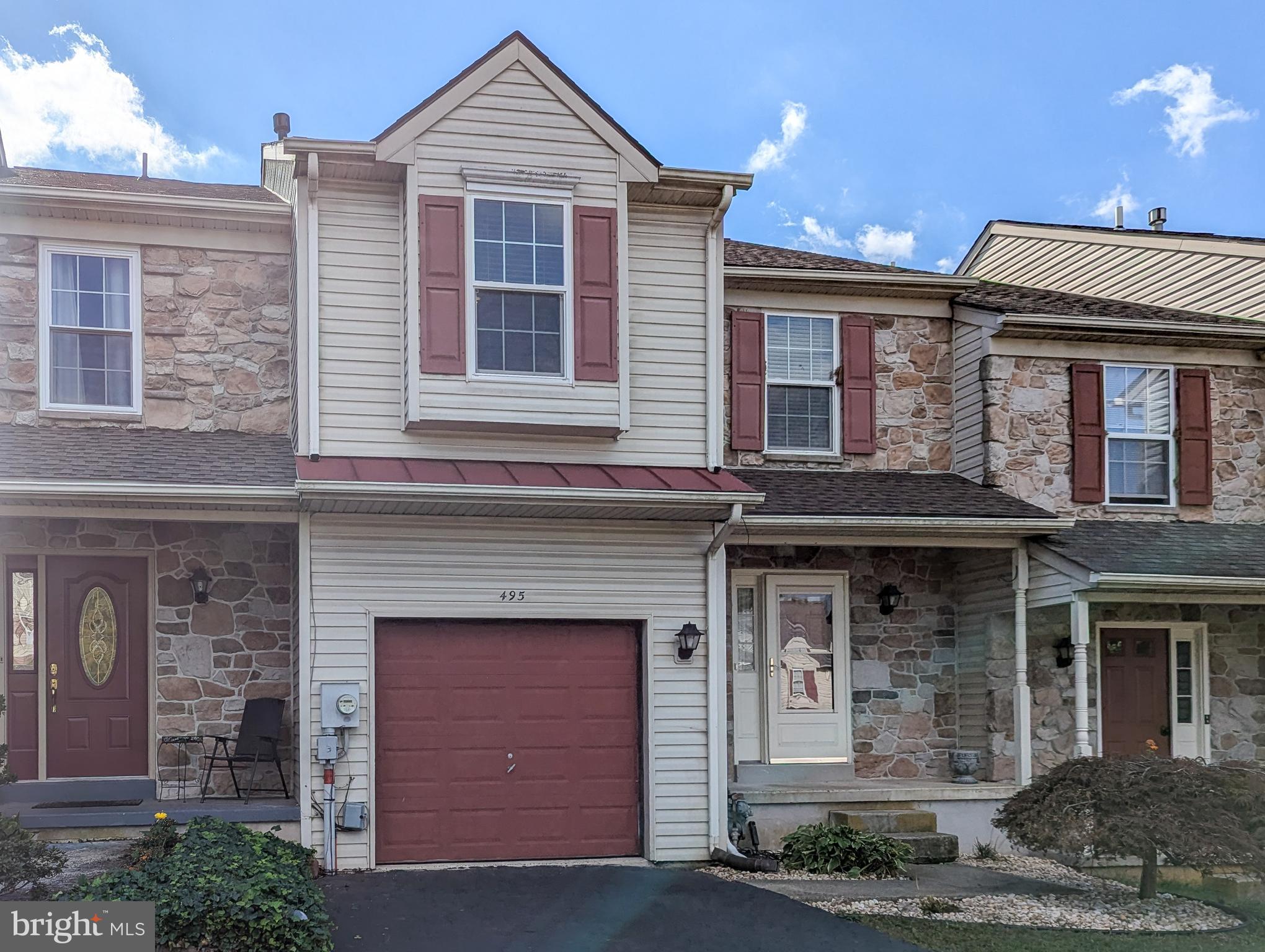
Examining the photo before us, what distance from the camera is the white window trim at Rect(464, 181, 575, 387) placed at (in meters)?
11.2

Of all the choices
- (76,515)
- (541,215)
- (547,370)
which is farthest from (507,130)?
(76,515)

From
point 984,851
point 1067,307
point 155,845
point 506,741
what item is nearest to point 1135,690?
point 984,851

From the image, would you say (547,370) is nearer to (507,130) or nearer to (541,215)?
(541,215)

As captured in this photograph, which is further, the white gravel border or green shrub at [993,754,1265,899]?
green shrub at [993,754,1265,899]

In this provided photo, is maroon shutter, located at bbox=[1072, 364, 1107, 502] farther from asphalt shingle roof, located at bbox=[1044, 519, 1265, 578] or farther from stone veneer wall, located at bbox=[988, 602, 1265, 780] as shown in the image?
stone veneer wall, located at bbox=[988, 602, 1265, 780]

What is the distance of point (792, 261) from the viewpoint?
14.6 metres

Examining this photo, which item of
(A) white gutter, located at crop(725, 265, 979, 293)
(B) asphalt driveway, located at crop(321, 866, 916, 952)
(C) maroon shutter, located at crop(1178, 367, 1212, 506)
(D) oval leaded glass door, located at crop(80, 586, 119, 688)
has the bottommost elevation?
(B) asphalt driveway, located at crop(321, 866, 916, 952)

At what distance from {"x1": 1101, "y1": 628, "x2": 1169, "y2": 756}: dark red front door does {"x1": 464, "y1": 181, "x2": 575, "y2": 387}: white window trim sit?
686 centimetres

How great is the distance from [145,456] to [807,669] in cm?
665

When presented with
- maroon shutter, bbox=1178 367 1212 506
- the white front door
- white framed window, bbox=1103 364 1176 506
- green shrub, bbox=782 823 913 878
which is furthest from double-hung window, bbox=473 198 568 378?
maroon shutter, bbox=1178 367 1212 506

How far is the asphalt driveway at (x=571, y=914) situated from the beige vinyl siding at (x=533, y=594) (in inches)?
29.9

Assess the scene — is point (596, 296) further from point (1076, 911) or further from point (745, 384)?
point (1076, 911)

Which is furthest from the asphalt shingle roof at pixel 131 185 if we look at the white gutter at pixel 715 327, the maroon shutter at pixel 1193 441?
the maroon shutter at pixel 1193 441

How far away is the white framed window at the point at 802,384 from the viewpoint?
14.1m
